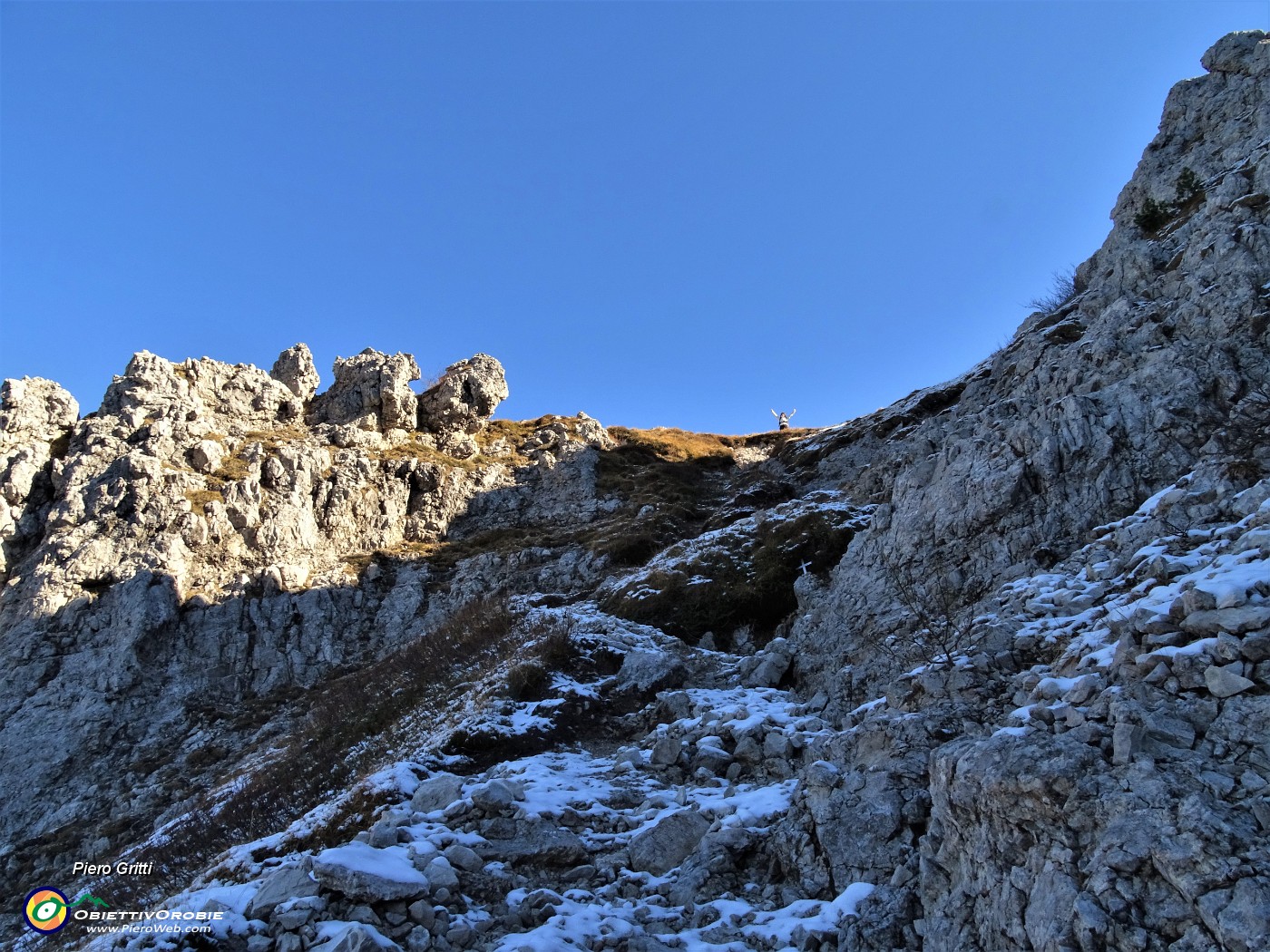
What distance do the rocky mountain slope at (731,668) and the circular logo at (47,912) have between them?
3.16 ft

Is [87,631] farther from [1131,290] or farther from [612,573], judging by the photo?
[1131,290]

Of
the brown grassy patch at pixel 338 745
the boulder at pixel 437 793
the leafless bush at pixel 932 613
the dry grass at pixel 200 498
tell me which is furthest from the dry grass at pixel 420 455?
the boulder at pixel 437 793

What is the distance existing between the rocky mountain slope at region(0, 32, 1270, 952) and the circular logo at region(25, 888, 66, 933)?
96 centimetres

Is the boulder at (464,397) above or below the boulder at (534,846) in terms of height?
above

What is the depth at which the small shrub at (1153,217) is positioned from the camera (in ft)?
91.3

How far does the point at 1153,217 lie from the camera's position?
2816cm

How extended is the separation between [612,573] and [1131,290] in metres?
23.5

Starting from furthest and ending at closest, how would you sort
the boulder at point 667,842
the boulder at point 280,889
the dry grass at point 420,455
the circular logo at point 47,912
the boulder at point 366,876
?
the dry grass at point 420,455
the circular logo at point 47,912
the boulder at point 667,842
the boulder at point 366,876
the boulder at point 280,889

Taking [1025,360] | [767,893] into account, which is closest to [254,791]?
Result: [767,893]

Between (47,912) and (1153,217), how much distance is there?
4232 centimetres

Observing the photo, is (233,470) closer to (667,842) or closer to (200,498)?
(200,498)

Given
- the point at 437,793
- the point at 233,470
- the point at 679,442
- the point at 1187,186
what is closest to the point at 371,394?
the point at 233,470

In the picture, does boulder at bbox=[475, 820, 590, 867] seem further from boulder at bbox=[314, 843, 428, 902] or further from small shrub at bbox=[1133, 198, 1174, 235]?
small shrub at bbox=[1133, 198, 1174, 235]

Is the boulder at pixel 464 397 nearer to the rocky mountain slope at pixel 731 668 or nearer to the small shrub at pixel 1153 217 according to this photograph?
the rocky mountain slope at pixel 731 668
